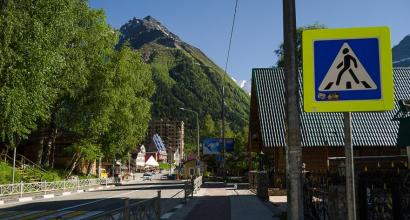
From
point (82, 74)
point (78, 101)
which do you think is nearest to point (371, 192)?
point (82, 74)

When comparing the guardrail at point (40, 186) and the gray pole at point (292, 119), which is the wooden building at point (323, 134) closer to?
the guardrail at point (40, 186)

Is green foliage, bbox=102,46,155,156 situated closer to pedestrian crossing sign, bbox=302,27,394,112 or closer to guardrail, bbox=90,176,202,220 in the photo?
guardrail, bbox=90,176,202,220

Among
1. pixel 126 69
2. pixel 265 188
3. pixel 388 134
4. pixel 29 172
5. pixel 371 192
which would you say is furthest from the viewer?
pixel 126 69

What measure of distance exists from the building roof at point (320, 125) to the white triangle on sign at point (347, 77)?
24.6 meters

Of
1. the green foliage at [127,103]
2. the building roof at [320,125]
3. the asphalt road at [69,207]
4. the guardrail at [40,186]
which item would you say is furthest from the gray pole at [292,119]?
the green foliage at [127,103]

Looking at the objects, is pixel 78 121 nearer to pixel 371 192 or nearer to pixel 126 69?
pixel 126 69

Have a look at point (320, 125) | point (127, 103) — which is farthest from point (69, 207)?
point (127, 103)

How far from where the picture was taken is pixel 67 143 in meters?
63.8

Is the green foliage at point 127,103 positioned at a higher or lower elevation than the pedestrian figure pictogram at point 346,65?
higher

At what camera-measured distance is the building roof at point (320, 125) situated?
100ft

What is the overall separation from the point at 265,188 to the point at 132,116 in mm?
25664

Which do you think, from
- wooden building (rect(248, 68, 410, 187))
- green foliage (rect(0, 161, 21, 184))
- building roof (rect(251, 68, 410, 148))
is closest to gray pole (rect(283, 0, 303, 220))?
building roof (rect(251, 68, 410, 148))

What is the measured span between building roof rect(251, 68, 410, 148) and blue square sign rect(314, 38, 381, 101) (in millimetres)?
24558

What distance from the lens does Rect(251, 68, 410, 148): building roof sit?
30.5 metres
